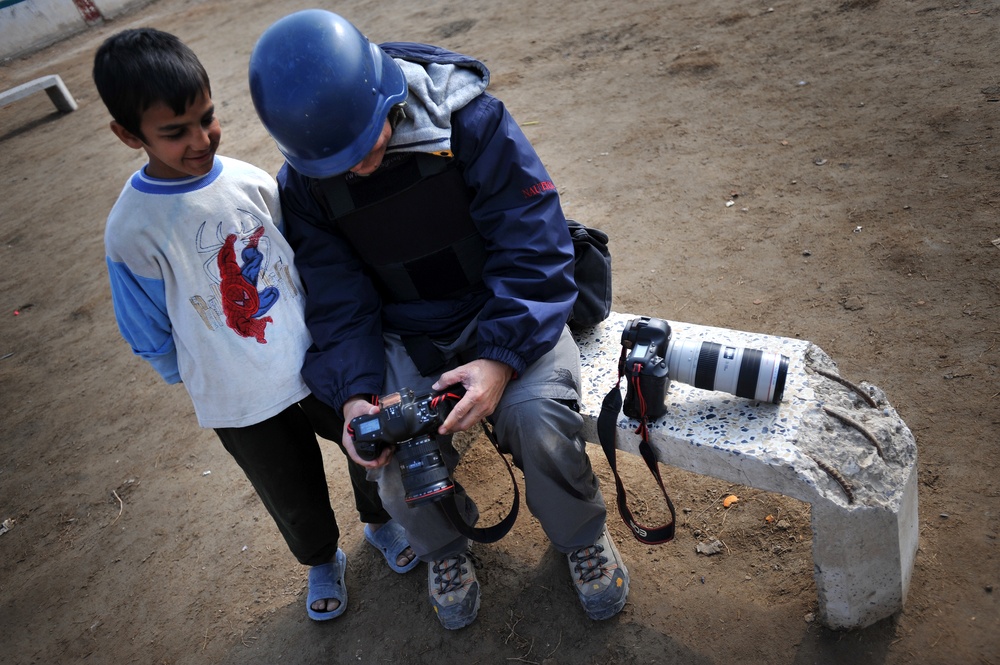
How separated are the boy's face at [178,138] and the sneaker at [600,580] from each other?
1.81 metres

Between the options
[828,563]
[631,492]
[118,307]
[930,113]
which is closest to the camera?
[828,563]

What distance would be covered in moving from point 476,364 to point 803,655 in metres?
1.35

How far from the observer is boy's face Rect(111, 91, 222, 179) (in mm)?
2236

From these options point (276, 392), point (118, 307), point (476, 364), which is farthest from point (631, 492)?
point (118, 307)

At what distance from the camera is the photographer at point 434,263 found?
214 cm

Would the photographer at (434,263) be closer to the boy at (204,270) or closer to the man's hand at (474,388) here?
the man's hand at (474,388)

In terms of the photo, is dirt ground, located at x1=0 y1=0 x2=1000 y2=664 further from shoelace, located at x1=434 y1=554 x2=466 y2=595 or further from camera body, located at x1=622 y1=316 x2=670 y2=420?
camera body, located at x1=622 y1=316 x2=670 y2=420

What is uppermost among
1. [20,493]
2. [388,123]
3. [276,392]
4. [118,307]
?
[388,123]

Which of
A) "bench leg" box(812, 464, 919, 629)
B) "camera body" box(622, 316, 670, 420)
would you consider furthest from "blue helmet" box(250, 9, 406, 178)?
"bench leg" box(812, 464, 919, 629)

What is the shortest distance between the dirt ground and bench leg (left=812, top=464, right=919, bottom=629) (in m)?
0.09

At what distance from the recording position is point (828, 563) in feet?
7.06

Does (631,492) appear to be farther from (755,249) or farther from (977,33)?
(977,33)

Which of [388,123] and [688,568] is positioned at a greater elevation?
[388,123]

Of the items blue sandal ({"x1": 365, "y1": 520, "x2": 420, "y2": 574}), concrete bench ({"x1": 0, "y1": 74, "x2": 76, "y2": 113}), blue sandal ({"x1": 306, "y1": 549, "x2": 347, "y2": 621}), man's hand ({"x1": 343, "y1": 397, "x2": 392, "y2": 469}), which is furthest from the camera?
concrete bench ({"x1": 0, "y1": 74, "x2": 76, "y2": 113})
